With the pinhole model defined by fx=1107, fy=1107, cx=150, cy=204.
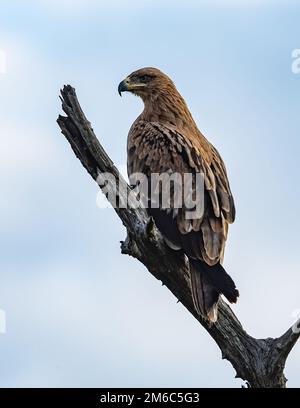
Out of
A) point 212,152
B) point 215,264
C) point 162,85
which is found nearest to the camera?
point 215,264

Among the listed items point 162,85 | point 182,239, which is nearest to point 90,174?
point 182,239

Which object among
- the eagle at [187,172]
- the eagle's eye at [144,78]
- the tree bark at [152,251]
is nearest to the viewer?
the tree bark at [152,251]

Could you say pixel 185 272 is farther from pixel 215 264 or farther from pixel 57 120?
pixel 57 120

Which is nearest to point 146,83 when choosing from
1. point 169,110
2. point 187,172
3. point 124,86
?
point 124,86

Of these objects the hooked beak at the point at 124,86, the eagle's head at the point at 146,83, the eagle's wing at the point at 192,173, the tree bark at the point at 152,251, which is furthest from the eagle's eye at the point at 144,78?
the tree bark at the point at 152,251

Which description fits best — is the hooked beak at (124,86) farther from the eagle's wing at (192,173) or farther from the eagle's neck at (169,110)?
the eagle's wing at (192,173)

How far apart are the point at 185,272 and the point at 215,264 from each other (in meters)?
0.28

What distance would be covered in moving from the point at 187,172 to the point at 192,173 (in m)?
0.06

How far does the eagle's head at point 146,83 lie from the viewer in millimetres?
12164

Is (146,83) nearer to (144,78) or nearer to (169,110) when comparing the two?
(144,78)

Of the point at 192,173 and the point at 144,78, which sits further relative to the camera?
the point at 144,78

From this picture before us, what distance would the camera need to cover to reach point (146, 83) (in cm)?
1229
